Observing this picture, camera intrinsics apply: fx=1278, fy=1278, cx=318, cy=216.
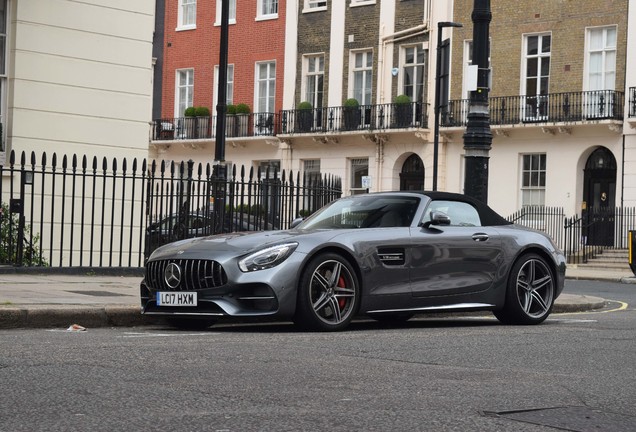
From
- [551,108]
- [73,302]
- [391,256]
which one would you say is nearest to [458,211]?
[391,256]

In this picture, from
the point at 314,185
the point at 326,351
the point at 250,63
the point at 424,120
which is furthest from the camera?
the point at 250,63

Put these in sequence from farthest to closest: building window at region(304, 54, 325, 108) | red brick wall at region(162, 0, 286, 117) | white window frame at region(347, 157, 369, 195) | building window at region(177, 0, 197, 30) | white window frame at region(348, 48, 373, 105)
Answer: building window at region(177, 0, 197, 30) → red brick wall at region(162, 0, 286, 117) → building window at region(304, 54, 325, 108) → white window frame at region(347, 157, 369, 195) → white window frame at region(348, 48, 373, 105)

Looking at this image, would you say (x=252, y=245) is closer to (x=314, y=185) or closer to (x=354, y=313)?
(x=354, y=313)

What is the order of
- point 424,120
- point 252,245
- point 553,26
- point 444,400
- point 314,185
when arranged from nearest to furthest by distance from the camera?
point 444,400, point 252,245, point 314,185, point 553,26, point 424,120

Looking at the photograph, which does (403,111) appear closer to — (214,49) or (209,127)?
(209,127)

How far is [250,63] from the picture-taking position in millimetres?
50719

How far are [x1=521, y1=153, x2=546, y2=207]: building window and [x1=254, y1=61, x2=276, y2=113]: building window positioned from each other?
464 inches

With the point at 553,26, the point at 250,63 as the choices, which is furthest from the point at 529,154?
the point at 250,63

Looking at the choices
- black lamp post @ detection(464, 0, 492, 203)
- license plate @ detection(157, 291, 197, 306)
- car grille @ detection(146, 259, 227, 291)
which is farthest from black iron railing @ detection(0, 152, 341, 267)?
license plate @ detection(157, 291, 197, 306)

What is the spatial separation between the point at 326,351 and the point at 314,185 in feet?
32.1

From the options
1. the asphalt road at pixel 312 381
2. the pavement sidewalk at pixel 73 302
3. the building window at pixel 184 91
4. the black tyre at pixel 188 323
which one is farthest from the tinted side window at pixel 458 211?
the building window at pixel 184 91

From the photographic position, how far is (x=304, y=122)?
48406 mm

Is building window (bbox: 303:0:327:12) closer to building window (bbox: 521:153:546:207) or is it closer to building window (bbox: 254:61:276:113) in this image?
building window (bbox: 254:61:276:113)

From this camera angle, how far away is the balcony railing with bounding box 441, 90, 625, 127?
1572 inches
